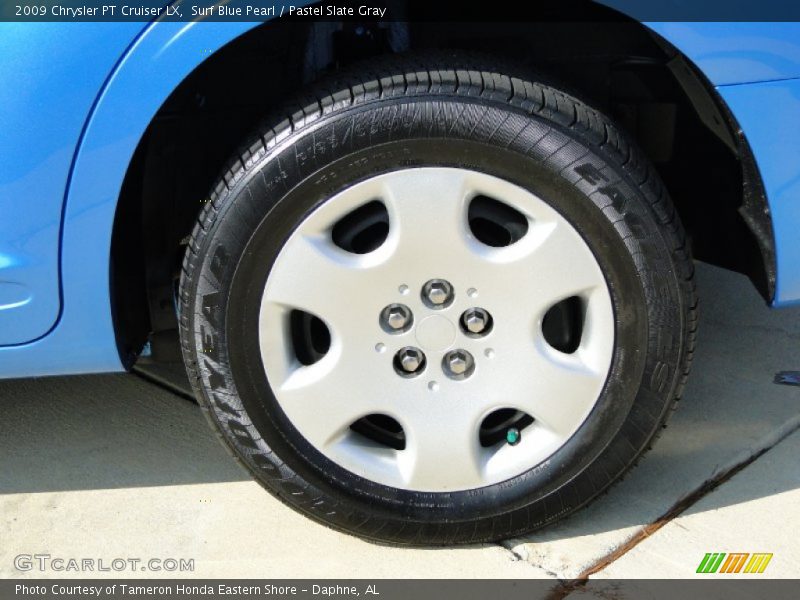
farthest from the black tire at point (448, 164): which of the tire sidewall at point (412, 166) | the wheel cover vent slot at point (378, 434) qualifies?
the wheel cover vent slot at point (378, 434)

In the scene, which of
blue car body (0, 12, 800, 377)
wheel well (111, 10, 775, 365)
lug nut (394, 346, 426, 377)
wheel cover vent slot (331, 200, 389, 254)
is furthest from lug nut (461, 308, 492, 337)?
blue car body (0, 12, 800, 377)

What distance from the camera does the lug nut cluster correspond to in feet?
6.28

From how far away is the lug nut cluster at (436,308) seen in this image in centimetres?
191

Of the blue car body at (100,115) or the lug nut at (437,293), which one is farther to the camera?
the lug nut at (437,293)

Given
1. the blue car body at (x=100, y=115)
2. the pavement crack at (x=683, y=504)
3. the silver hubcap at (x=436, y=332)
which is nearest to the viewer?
the blue car body at (x=100, y=115)

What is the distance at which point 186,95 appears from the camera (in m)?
2.04

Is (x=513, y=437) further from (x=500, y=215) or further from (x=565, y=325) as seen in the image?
(x=500, y=215)

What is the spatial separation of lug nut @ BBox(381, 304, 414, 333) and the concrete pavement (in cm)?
49

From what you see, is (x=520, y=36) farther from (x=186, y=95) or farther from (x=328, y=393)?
(x=328, y=393)

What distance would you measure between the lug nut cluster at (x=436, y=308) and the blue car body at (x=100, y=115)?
0.56 m

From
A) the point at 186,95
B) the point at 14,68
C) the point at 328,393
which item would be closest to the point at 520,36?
the point at 186,95

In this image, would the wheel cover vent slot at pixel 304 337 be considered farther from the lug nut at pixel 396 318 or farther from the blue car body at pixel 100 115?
the blue car body at pixel 100 115

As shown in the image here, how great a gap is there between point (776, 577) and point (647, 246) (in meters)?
0.71

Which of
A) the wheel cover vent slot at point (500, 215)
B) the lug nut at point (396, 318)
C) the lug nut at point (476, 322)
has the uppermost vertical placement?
the wheel cover vent slot at point (500, 215)
